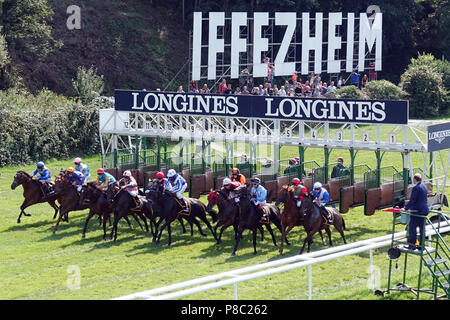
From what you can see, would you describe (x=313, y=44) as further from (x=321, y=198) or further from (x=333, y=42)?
(x=321, y=198)

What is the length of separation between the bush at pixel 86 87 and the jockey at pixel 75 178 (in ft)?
43.8

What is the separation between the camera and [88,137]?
1243 inches

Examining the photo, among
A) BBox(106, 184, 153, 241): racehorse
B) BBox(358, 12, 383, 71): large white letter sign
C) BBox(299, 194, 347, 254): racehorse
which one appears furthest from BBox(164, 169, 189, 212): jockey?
BBox(358, 12, 383, 71): large white letter sign

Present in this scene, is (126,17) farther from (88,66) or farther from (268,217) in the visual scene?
(268,217)

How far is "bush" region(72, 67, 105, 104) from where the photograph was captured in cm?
3300

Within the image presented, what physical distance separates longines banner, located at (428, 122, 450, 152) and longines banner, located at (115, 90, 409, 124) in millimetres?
846

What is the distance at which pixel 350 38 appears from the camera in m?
34.2

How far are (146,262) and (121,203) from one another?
247cm

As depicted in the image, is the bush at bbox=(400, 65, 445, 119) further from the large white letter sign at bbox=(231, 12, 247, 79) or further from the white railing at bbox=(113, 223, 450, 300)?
the white railing at bbox=(113, 223, 450, 300)

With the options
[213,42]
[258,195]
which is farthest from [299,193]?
[213,42]

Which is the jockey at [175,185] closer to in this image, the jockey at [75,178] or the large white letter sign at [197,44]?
the jockey at [75,178]

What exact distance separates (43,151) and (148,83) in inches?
352

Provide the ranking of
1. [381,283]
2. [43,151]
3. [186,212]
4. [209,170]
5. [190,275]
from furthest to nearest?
[43,151], [209,170], [186,212], [190,275], [381,283]
